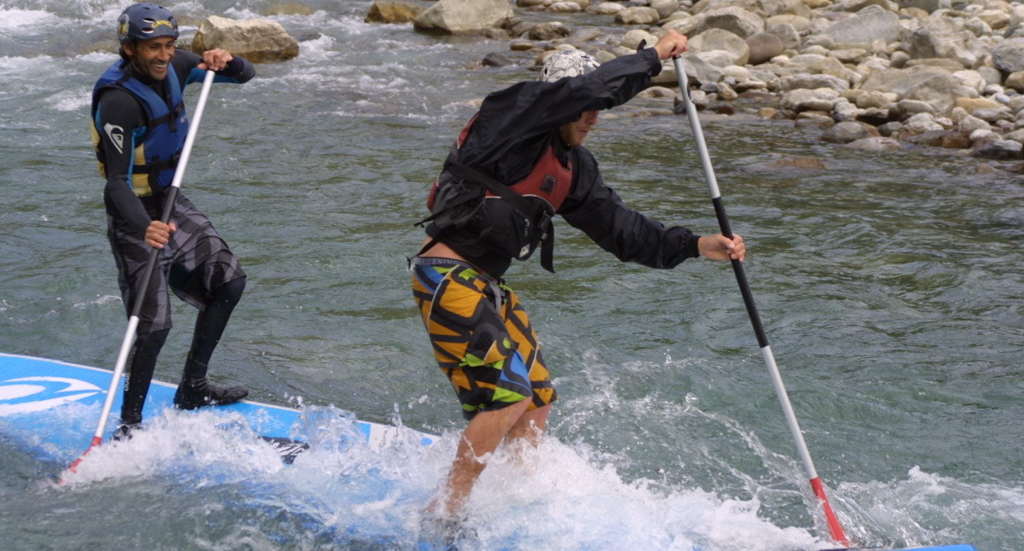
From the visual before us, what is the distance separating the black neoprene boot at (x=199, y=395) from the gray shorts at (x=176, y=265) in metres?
0.46

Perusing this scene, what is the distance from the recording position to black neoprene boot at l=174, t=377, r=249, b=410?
5215 mm

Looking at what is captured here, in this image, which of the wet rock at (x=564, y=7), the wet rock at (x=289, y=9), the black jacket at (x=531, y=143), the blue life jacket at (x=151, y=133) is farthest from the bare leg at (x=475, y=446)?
the wet rock at (x=564, y=7)

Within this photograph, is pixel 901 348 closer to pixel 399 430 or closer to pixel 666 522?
pixel 666 522

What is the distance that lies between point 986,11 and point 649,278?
13823 mm

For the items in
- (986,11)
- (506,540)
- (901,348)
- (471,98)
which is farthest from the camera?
(986,11)

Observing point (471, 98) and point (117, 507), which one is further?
point (471, 98)

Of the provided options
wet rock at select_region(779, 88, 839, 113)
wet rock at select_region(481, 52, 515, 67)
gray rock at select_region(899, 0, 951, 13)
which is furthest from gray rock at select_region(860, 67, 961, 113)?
gray rock at select_region(899, 0, 951, 13)

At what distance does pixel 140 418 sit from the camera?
4.92 metres

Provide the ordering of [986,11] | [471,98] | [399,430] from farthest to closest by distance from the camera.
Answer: [986,11]
[471,98]
[399,430]

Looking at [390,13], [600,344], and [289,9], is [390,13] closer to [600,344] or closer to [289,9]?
[289,9]

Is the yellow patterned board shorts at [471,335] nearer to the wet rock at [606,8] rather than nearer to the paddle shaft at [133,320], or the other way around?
the paddle shaft at [133,320]

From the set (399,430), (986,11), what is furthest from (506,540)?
(986,11)

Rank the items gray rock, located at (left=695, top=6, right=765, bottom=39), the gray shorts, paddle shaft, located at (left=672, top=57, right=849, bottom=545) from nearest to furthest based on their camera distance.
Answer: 1. paddle shaft, located at (left=672, top=57, right=849, bottom=545)
2. the gray shorts
3. gray rock, located at (left=695, top=6, right=765, bottom=39)

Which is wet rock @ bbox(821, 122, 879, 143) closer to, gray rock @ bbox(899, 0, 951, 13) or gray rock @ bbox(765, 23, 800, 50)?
gray rock @ bbox(765, 23, 800, 50)
